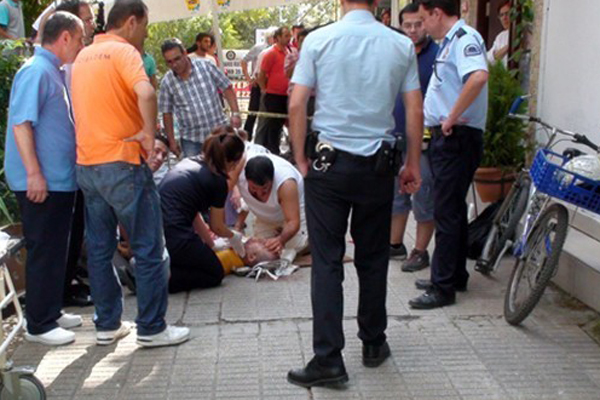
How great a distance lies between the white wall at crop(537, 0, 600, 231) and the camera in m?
5.01

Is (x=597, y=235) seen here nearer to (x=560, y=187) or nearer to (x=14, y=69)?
(x=560, y=187)

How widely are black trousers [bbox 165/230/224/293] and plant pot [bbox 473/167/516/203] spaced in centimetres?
228

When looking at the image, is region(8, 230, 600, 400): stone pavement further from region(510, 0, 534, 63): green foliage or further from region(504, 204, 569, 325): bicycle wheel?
region(510, 0, 534, 63): green foliage

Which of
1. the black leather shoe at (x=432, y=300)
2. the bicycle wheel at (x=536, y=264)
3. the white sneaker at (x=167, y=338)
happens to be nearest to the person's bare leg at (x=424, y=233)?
the black leather shoe at (x=432, y=300)

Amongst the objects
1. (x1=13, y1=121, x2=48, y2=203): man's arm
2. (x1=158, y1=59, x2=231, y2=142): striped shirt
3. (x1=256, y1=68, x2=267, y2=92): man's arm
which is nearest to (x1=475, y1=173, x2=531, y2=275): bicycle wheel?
(x1=158, y1=59, x2=231, y2=142): striped shirt

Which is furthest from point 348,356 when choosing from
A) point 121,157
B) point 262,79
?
point 262,79

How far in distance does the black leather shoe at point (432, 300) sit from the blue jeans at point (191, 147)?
10.0 feet

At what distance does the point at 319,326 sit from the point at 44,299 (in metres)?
1.67

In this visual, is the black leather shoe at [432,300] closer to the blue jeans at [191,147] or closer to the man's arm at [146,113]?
the man's arm at [146,113]

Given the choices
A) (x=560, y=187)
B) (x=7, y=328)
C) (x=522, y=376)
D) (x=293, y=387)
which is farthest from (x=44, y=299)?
(x=560, y=187)

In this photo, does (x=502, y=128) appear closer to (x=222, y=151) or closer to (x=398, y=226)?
(x=398, y=226)

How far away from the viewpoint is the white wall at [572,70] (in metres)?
5.01

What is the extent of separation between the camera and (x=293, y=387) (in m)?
3.74

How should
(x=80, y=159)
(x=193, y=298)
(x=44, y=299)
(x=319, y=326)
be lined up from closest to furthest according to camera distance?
(x=319, y=326), (x=80, y=159), (x=44, y=299), (x=193, y=298)
